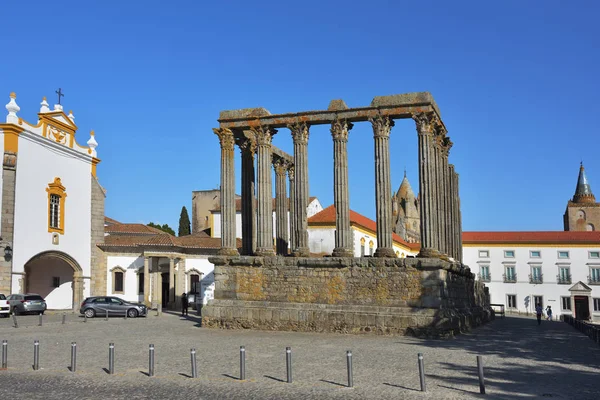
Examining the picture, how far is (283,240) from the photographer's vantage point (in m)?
28.0

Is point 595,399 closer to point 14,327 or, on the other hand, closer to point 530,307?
point 14,327

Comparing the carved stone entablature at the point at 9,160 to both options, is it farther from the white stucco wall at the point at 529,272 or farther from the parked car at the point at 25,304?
the white stucco wall at the point at 529,272

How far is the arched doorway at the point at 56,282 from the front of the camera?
3862 centimetres

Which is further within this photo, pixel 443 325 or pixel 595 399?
pixel 443 325

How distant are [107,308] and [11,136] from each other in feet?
34.6

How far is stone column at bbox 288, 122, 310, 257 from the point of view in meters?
24.6

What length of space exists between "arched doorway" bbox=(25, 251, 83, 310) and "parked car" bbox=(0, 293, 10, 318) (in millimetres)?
8515

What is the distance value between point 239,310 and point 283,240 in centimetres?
535

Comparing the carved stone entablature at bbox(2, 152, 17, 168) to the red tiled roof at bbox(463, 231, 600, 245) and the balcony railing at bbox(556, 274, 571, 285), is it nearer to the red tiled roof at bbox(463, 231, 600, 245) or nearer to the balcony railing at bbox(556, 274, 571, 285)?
the red tiled roof at bbox(463, 231, 600, 245)

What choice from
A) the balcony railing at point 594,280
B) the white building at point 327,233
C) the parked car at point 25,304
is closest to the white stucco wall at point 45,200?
the parked car at point 25,304

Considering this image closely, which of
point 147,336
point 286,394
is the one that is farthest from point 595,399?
point 147,336

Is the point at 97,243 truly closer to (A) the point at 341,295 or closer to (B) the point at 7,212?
(B) the point at 7,212

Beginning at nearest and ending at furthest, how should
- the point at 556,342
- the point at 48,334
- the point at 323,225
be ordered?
the point at 556,342 → the point at 48,334 → the point at 323,225

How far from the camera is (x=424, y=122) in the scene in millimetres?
22422
